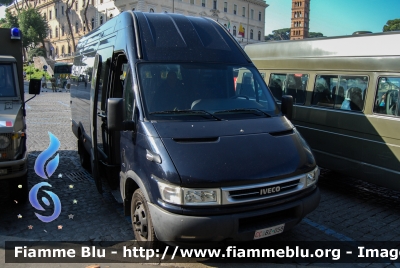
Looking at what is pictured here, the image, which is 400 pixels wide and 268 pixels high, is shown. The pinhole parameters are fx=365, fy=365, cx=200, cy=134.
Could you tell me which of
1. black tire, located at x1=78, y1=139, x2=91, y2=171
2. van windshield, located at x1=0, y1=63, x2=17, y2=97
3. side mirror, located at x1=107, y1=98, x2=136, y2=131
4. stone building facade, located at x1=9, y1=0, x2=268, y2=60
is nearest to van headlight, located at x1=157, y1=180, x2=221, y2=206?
side mirror, located at x1=107, y1=98, x2=136, y2=131

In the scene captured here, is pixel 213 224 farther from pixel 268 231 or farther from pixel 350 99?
pixel 350 99

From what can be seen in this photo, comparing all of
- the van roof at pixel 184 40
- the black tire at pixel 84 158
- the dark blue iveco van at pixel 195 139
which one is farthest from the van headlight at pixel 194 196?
the black tire at pixel 84 158

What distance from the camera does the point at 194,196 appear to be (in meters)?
3.57

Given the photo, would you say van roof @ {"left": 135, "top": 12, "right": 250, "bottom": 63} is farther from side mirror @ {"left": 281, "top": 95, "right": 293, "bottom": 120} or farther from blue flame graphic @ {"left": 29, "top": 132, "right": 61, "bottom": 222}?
blue flame graphic @ {"left": 29, "top": 132, "right": 61, "bottom": 222}

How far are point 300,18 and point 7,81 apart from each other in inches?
4297

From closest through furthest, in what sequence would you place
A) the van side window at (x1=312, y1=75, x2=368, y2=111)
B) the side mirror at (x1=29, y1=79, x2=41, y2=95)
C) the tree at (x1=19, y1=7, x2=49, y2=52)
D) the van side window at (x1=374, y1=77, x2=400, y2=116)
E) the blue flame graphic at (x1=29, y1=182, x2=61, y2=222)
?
the blue flame graphic at (x1=29, y1=182, x2=61, y2=222) → the van side window at (x1=374, y1=77, x2=400, y2=116) → the van side window at (x1=312, y1=75, x2=368, y2=111) → the side mirror at (x1=29, y1=79, x2=41, y2=95) → the tree at (x1=19, y1=7, x2=49, y2=52)

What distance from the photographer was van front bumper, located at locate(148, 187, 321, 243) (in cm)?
354

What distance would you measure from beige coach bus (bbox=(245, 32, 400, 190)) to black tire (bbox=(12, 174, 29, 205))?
5.39 metres

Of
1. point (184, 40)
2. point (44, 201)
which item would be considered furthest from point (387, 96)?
point (44, 201)

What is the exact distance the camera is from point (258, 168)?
3.78 m

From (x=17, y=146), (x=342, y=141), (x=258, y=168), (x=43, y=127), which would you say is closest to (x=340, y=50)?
(x=342, y=141)

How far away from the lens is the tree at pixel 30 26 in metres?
76.9

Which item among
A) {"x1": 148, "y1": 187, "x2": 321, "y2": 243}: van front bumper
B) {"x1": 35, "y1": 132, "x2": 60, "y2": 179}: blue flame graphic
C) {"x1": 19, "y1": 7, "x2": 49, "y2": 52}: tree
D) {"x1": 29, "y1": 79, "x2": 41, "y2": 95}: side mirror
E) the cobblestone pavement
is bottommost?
the cobblestone pavement

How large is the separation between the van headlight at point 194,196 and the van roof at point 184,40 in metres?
1.93
